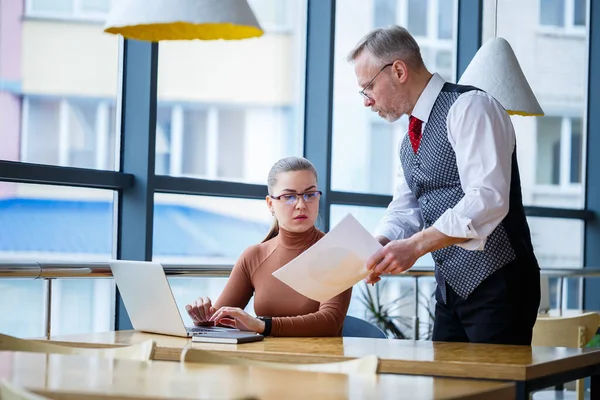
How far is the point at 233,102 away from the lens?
4.72 m

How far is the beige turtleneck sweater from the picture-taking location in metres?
2.58

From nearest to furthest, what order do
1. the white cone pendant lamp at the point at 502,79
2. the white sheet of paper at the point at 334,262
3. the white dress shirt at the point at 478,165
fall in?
the white sheet of paper at the point at 334,262 < the white dress shirt at the point at 478,165 < the white cone pendant lamp at the point at 502,79

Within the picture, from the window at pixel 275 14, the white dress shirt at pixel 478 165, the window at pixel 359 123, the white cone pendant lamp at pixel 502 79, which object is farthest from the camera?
the window at pixel 359 123

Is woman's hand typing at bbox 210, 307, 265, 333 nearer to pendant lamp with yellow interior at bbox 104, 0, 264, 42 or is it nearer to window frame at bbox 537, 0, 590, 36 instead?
pendant lamp with yellow interior at bbox 104, 0, 264, 42

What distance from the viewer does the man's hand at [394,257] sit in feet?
7.82

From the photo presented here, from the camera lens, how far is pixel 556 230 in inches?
265

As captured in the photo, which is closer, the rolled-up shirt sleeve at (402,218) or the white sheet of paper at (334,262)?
the white sheet of paper at (334,262)

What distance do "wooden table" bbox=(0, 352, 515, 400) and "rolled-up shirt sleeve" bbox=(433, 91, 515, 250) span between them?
0.71 m

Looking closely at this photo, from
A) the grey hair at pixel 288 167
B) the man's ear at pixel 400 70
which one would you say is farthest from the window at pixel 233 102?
the man's ear at pixel 400 70

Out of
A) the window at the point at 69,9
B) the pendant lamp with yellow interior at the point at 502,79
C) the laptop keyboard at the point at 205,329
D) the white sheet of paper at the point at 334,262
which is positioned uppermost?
the window at the point at 69,9

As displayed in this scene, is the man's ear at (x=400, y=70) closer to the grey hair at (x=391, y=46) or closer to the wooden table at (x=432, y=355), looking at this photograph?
the grey hair at (x=391, y=46)

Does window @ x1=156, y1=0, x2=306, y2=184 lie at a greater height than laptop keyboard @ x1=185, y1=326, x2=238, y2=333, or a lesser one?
greater

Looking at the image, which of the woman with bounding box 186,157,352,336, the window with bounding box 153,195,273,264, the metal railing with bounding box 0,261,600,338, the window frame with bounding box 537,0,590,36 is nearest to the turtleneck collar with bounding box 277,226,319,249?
the woman with bounding box 186,157,352,336

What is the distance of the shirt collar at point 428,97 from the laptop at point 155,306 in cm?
79
